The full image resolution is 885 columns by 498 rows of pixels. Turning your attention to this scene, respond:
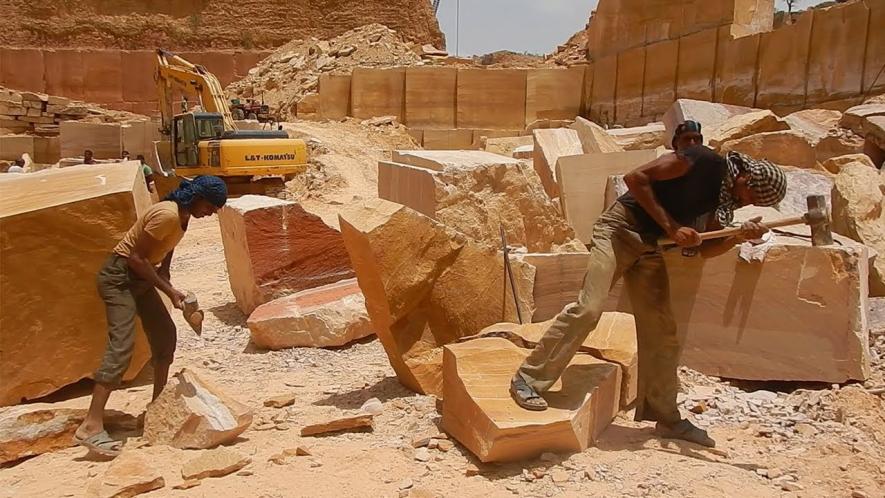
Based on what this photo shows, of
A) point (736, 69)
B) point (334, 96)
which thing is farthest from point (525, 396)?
point (334, 96)

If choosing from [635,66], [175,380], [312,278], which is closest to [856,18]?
[635,66]

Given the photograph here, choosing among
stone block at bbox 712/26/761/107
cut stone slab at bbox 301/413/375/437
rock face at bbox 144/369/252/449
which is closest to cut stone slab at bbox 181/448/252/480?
rock face at bbox 144/369/252/449

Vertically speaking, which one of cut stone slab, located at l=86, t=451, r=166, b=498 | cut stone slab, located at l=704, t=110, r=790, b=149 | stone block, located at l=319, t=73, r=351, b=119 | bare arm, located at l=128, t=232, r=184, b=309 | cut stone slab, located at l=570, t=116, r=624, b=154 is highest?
stone block, located at l=319, t=73, r=351, b=119

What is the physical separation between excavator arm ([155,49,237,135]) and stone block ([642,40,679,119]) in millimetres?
8136

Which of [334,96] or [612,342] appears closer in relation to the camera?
[612,342]

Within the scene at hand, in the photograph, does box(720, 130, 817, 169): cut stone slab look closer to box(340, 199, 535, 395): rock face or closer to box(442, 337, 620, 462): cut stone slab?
box(340, 199, 535, 395): rock face

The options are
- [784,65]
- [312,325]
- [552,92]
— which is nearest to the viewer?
[312,325]

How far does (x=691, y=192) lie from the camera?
3.37 meters

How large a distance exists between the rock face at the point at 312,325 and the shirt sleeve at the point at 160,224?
166 centimetres

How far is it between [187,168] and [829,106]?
9954 millimetres

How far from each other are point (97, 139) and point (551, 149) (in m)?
13.1

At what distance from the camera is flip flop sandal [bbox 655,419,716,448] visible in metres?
3.52

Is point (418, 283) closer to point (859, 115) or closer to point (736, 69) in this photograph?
point (859, 115)

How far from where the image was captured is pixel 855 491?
310cm
